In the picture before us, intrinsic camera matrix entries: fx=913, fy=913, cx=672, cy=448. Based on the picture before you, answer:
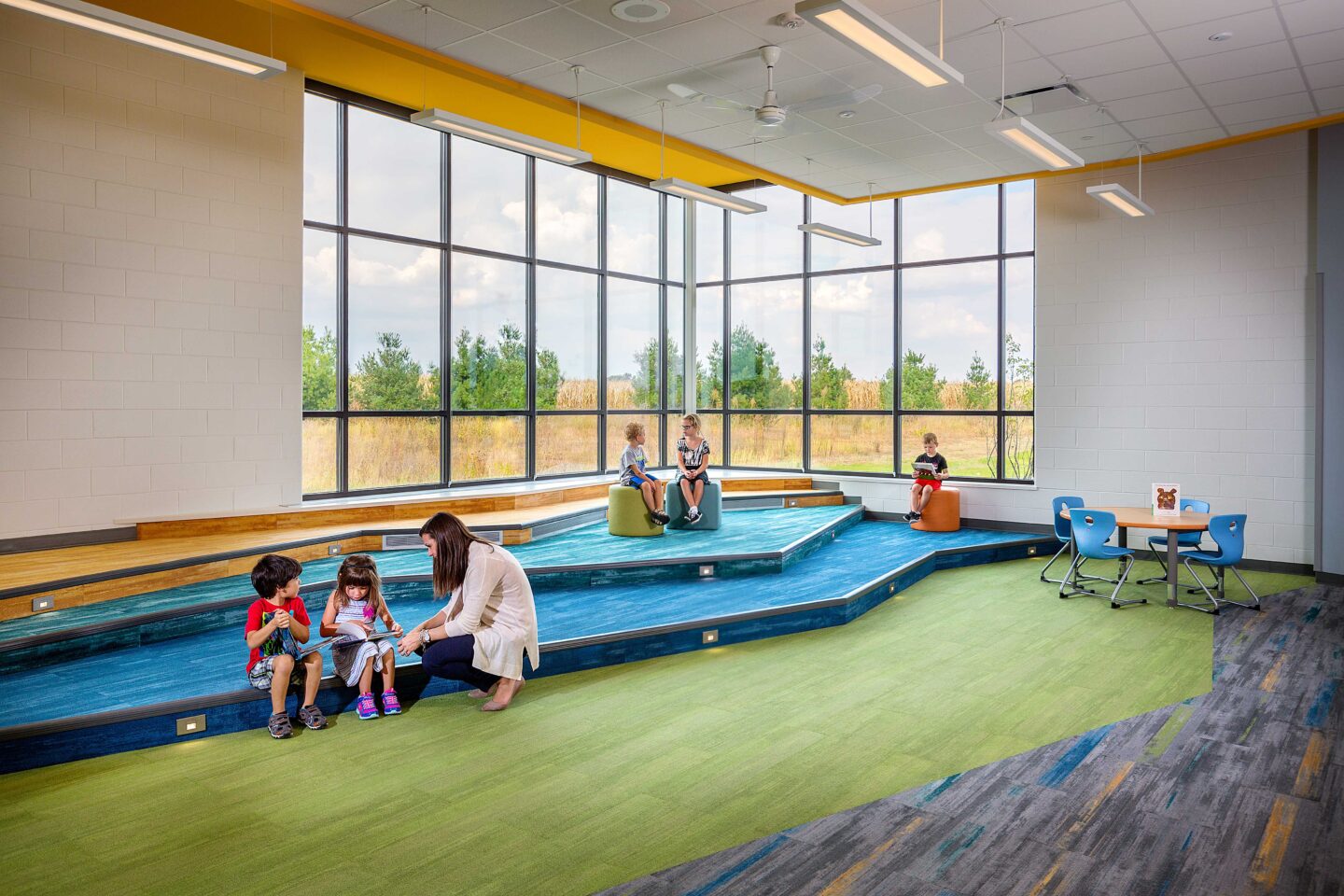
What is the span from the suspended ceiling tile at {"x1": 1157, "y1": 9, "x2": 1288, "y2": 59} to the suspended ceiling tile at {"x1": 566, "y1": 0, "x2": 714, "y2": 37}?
297cm

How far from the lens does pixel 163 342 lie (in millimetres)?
6750

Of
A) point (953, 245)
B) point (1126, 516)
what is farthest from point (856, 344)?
point (1126, 516)

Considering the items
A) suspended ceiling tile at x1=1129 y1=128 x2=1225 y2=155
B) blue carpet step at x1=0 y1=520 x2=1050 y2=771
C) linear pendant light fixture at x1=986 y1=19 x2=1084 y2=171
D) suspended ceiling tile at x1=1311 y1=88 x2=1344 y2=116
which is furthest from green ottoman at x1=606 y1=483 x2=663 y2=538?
suspended ceiling tile at x1=1311 y1=88 x2=1344 y2=116

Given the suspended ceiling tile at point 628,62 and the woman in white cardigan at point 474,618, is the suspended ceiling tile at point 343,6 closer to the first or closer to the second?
the suspended ceiling tile at point 628,62

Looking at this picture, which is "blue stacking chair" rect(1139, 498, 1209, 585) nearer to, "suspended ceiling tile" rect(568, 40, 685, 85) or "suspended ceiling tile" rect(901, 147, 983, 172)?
"suspended ceiling tile" rect(901, 147, 983, 172)

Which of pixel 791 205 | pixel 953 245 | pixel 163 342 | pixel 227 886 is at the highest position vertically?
pixel 791 205

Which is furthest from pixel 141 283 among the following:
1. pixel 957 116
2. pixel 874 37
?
pixel 957 116

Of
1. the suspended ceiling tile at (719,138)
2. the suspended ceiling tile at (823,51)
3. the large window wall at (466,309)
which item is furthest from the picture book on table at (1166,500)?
the large window wall at (466,309)

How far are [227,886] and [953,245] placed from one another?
9442 millimetres

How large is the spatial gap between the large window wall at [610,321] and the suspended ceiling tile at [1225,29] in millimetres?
3725

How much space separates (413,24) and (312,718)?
428 centimetres

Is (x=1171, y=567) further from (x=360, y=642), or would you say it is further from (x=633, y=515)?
(x=360, y=642)

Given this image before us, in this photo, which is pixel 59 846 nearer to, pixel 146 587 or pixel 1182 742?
pixel 146 587

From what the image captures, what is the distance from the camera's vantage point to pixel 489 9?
18.3 ft
